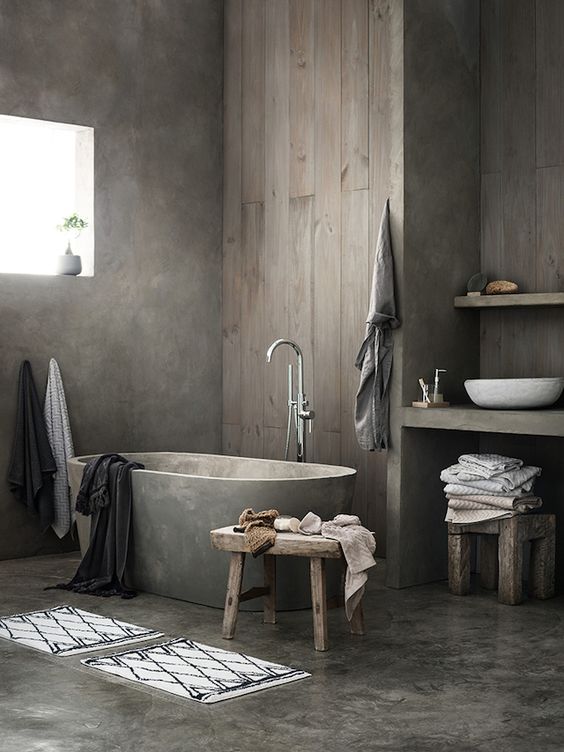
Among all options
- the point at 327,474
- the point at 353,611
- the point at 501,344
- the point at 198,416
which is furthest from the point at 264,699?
the point at 198,416

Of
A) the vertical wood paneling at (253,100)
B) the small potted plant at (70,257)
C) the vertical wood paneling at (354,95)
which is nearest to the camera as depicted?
the vertical wood paneling at (354,95)

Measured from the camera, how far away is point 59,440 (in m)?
6.17

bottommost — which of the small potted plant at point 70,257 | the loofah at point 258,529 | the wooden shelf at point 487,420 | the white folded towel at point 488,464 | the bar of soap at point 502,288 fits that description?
the loofah at point 258,529

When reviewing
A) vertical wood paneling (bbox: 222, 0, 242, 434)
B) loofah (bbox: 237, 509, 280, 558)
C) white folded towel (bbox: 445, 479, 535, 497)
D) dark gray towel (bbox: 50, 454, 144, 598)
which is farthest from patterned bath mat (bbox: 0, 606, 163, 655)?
vertical wood paneling (bbox: 222, 0, 242, 434)

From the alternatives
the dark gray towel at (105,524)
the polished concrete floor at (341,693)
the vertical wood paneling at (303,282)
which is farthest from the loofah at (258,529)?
the vertical wood paneling at (303,282)

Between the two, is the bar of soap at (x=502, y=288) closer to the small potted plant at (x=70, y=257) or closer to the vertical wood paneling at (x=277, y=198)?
the vertical wood paneling at (x=277, y=198)

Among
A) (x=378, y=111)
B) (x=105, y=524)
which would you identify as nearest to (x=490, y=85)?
(x=378, y=111)

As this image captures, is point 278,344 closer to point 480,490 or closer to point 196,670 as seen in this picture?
point 480,490

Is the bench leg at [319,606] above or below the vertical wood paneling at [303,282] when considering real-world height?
below

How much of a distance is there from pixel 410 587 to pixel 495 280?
1617 millimetres

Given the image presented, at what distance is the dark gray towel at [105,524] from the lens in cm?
521

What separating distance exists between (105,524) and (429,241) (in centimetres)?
212

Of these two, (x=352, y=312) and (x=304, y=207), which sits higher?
(x=304, y=207)

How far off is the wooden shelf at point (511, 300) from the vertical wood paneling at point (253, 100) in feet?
5.84
